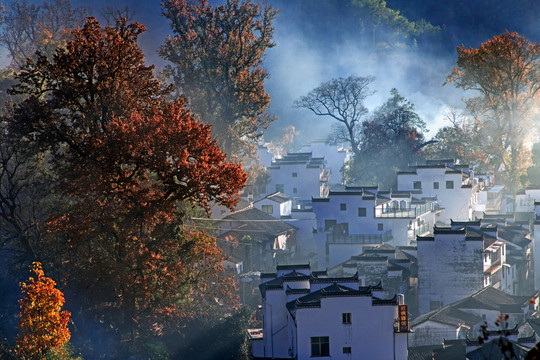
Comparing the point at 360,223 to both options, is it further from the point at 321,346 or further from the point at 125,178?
the point at 125,178

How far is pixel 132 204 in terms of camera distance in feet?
71.6

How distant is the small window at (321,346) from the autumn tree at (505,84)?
145 ft

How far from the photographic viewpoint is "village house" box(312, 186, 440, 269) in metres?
49.9

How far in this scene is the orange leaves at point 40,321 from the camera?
68.5ft

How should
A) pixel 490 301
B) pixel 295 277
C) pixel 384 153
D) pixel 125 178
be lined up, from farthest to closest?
pixel 384 153
pixel 490 301
pixel 295 277
pixel 125 178

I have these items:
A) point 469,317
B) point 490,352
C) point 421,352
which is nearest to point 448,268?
point 469,317

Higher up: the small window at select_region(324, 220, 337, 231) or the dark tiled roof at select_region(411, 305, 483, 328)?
the small window at select_region(324, 220, 337, 231)

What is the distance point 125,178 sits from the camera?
21.5m

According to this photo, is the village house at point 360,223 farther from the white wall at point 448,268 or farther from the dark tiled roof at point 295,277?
the dark tiled roof at point 295,277

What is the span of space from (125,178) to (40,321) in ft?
15.6

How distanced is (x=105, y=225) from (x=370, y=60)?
11693 cm

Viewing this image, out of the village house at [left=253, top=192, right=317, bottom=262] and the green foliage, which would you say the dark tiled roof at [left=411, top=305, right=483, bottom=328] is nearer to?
the village house at [left=253, top=192, right=317, bottom=262]

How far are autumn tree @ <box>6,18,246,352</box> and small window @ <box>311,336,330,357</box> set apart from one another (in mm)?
6176

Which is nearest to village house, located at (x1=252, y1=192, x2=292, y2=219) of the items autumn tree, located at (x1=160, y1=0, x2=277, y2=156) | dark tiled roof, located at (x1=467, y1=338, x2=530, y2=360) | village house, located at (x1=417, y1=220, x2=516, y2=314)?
autumn tree, located at (x1=160, y1=0, x2=277, y2=156)
